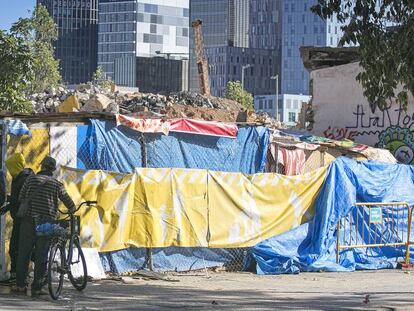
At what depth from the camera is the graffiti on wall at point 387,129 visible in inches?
891

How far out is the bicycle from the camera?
1062 centimetres

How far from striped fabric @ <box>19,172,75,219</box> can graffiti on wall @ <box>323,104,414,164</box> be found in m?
13.1

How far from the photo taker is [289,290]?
12672 mm

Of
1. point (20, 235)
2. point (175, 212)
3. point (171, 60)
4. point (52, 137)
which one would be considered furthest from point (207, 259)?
point (171, 60)

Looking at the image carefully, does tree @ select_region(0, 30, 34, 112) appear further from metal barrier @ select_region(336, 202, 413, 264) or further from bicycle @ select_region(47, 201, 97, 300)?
metal barrier @ select_region(336, 202, 413, 264)

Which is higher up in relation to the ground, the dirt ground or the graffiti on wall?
the graffiti on wall

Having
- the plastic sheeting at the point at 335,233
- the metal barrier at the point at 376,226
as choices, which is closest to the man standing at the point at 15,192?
the plastic sheeting at the point at 335,233

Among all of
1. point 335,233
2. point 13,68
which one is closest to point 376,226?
point 335,233

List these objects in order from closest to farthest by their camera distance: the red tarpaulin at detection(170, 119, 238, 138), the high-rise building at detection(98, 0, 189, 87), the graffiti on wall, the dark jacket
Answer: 1. the dark jacket
2. the red tarpaulin at detection(170, 119, 238, 138)
3. the graffiti on wall
4. the high-rise building at detection(98, 0, 189, 87)

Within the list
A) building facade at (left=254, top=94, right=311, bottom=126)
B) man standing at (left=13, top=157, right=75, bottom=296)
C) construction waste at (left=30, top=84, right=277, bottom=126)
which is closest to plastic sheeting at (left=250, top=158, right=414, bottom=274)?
construction waste at (left=30, top=84, right=277, bottom=126)

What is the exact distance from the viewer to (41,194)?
10.8 metres

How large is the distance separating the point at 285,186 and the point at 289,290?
3.39 metres

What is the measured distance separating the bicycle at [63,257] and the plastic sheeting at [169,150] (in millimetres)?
2194

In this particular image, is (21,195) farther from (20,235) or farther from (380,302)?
(380,302)
